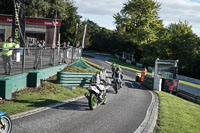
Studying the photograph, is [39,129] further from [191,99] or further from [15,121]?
[191,99]

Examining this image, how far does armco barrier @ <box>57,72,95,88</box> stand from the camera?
14.0 meters

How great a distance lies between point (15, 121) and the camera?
294 inches

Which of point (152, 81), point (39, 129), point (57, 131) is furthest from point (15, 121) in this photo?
point (152, 81)

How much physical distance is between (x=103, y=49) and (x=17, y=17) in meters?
78.3

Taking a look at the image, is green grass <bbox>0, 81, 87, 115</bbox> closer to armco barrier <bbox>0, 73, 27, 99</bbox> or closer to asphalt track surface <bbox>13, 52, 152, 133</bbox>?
armco barrier <bbox>0, 73, 27, 99</bbox>

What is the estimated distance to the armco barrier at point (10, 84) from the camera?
31.4 ft

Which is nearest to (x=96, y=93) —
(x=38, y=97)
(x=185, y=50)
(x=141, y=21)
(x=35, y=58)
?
(x=38, y=97)

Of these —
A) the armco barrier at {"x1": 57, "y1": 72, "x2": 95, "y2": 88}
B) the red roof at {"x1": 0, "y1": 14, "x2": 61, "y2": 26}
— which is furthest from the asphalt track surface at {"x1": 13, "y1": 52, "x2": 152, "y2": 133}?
the red roof at {"x1": 0, "y1": 14, "x2": 61, "y2": 26}

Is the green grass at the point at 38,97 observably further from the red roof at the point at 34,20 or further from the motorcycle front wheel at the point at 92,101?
the red roof at the point at 34,20

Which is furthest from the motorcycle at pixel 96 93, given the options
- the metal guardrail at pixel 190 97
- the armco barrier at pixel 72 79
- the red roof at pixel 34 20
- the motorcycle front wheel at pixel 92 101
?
the red roof at pixel 34 20

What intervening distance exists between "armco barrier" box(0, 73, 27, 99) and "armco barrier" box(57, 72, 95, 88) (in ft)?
8.89

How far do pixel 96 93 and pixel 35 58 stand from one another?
4.70 meters

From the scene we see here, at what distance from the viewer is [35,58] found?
13117 mm

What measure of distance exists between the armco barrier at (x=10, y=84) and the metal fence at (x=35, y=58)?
1.15 feet
